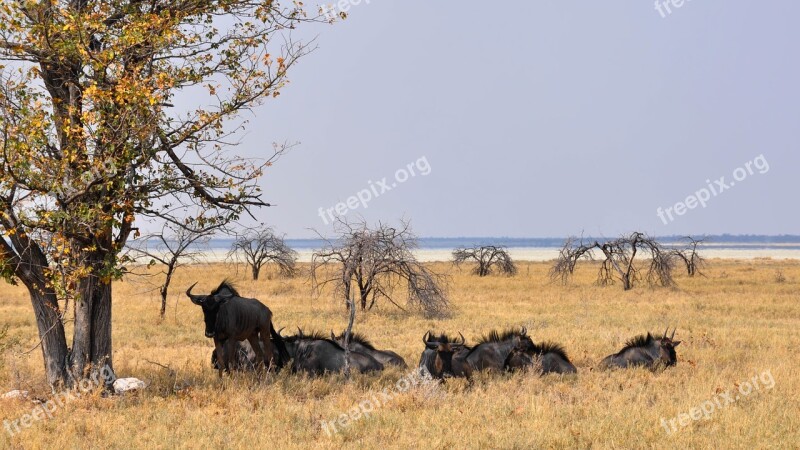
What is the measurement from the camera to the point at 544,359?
12.8 metres

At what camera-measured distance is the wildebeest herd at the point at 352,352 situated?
11.8 m

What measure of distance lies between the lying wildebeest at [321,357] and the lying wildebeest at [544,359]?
2385mm

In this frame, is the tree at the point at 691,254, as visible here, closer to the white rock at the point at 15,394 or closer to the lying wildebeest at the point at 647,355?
the lying wildebeest at the point at 647,355

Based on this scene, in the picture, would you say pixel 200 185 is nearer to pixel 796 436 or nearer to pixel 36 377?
pixel 36 377

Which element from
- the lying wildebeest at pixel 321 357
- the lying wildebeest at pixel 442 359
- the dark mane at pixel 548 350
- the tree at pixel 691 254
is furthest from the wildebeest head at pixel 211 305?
the tree at pixel 691 254

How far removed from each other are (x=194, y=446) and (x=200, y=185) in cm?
458

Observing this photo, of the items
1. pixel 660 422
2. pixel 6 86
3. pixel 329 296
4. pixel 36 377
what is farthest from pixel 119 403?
pixel 329 296

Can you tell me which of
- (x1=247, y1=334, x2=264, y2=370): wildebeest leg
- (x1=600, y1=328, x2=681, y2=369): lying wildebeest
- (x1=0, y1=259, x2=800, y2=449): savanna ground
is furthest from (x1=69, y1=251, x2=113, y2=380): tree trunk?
(x1=600, y1=328, x2=681, y2=369): lying wildebeest

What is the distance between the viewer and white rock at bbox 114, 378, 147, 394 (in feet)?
36.6

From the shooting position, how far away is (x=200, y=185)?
37.4 feet

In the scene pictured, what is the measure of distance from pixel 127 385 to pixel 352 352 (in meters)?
3.93

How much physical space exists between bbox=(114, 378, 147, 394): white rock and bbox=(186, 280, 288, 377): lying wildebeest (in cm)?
124

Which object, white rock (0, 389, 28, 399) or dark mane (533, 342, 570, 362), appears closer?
white rock (0, 389, 28, 399)

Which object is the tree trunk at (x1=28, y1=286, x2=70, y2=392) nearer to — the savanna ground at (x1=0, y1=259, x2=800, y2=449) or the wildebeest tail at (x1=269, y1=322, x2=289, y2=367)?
the savanna ground at (x1=0, y1=259, x2=800, y2=449)
